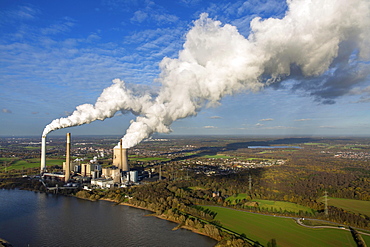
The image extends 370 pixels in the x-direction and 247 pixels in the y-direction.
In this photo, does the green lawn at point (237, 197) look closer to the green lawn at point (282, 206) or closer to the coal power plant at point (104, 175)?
the green lawn at point (282, 206)

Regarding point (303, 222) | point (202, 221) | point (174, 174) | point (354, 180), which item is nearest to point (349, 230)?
point (303, 222)

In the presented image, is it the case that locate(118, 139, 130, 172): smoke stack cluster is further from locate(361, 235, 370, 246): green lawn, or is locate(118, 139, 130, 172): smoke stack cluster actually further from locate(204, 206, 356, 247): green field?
locate(361, 235, 370, 246): green lawn

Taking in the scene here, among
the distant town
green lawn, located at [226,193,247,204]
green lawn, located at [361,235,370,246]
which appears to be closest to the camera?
green lawn, located at [361,235,370,246]

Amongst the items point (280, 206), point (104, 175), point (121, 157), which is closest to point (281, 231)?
point (280, 206)

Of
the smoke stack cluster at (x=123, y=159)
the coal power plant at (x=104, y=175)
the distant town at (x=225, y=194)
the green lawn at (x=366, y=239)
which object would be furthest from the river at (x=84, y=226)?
the green lawn at (x=366, y=239)

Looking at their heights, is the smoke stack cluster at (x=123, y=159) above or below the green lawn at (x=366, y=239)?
above

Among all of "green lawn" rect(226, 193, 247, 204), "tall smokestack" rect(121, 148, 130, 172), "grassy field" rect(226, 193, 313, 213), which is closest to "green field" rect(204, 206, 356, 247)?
"grassy field" rect(226, 193, 313, 213)
